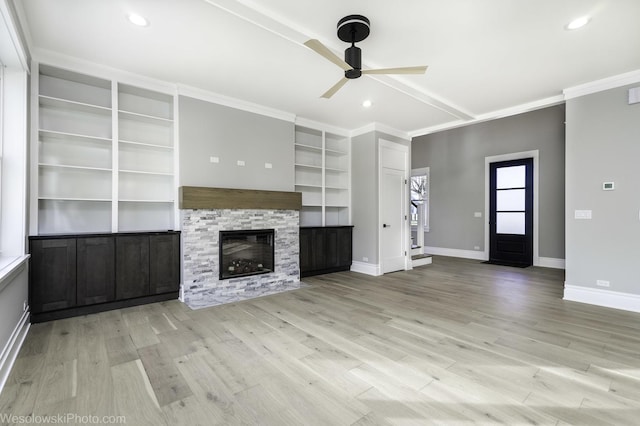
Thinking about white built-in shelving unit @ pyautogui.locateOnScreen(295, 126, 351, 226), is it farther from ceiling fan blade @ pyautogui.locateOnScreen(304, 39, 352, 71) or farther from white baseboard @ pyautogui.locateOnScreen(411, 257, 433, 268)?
ceiling fan blade @ pyautogui.locateOnScreen(304, 39, 352, 71)

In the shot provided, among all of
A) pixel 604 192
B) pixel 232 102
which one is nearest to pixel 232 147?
pixel 232 102

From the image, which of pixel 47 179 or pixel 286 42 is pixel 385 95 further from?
pixel 47 179

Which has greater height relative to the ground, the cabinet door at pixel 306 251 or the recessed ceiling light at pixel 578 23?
the recessed ceiling light at pixel 578 23

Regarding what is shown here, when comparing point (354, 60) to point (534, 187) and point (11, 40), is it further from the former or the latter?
point (534, 187)

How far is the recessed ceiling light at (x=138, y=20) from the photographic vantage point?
2.62m

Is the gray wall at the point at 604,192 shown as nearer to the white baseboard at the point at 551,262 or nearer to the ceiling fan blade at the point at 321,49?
the white baseboard at the point at 551,262

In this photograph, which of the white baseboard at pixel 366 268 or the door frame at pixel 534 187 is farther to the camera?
the door frame at pixel 534 187

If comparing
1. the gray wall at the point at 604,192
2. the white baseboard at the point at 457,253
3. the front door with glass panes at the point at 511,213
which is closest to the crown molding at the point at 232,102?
the gray wall at the point at 604,192

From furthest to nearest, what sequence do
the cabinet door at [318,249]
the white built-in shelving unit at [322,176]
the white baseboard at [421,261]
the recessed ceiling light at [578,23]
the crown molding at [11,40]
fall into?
the white baseboard at [421,261] → the white built-in shelving unit at [322,176] → the cabinet door at [318,249] → the recessed ceiling light at [578,23] → the crown molding at [11,40]

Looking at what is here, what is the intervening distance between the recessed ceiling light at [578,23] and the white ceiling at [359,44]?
5cm

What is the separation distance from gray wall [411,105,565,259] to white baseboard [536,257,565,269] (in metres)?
0.09

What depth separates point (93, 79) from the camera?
3.65 meters

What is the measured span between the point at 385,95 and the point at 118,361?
439 cm

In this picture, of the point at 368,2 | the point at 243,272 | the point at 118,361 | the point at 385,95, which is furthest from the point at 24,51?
the point at 385,95
